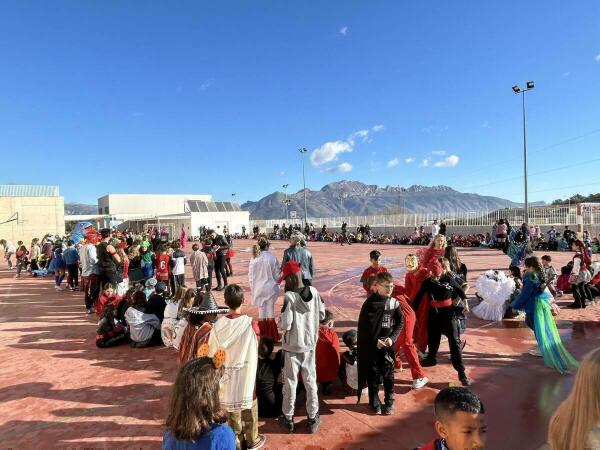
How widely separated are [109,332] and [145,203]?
212 feet

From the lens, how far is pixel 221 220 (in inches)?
1848

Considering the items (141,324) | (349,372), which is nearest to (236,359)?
(349,372)

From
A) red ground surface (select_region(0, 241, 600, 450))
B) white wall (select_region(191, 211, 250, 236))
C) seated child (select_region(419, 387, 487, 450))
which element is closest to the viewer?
seated child (select_region(419, 387, 487, 450))

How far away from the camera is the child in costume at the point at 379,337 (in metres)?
3.79

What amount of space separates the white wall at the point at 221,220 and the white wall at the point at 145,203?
18.1 meters

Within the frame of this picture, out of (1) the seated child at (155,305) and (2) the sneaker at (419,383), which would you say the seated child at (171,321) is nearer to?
(1) the seated child at (155,305)

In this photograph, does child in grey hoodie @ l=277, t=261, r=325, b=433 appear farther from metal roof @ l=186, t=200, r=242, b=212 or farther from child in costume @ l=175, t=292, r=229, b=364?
metal roof @ l=186, t=200, r=242, b=212

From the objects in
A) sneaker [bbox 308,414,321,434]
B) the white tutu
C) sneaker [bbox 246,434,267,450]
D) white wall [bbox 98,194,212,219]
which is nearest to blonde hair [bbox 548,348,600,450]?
sneaker [bbox 308,414,321,434]

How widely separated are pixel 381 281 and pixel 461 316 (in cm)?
166

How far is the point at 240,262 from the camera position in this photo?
18.7 m

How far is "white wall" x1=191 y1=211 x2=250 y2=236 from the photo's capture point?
4473 cm

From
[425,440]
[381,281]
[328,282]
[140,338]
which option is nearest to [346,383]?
A: [425,440]

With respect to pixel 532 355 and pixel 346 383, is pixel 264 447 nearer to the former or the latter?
pixel 346 383

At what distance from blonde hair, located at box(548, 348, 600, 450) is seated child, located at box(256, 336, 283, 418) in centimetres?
284
